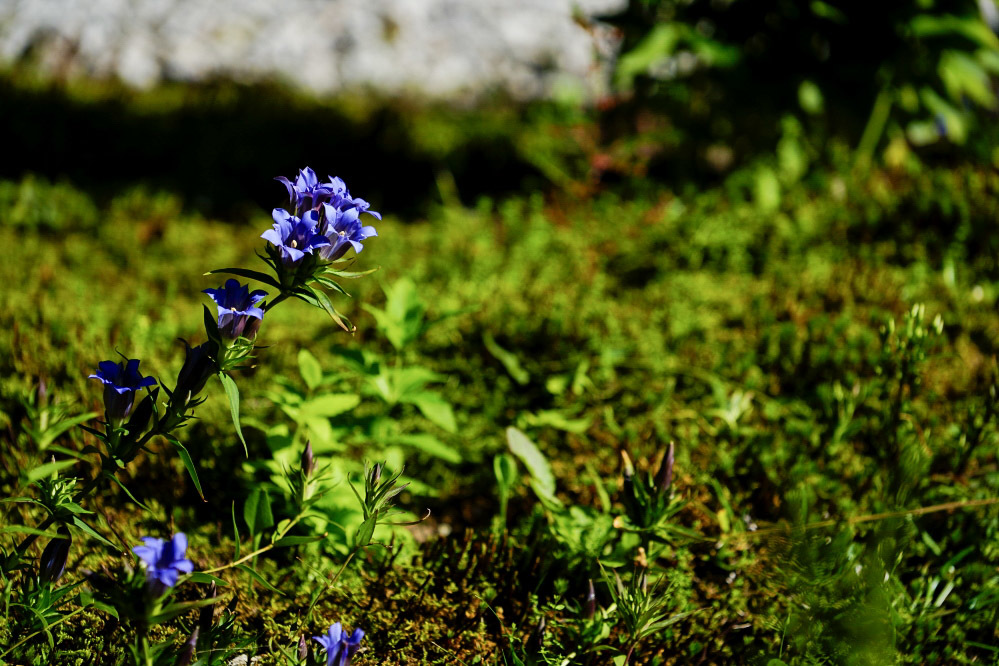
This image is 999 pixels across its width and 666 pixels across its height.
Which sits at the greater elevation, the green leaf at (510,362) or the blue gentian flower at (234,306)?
the blue gentian flower at (234,306)

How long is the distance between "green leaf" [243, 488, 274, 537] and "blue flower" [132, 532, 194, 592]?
0.47 metres

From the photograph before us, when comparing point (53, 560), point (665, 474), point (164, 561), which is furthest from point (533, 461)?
point (53, 560)

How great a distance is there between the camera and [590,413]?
250cm

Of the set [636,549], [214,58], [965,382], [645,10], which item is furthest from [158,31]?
[965,382]

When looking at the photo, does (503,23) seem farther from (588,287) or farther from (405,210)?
(588,287)

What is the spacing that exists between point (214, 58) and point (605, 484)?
4.32 meters

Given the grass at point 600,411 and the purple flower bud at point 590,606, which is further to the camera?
the grass at point 600,411

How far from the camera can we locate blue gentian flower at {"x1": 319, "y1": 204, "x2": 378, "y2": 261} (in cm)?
139

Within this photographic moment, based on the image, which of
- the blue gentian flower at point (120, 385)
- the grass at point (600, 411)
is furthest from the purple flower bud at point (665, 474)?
the blue gentian flower at point (120, 385)

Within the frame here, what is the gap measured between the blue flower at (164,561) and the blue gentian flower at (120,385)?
349mm

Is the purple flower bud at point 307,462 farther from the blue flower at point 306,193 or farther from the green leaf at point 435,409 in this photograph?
the blue flower at point 306,193

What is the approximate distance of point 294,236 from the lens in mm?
1393

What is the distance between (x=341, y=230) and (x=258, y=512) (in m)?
0.81

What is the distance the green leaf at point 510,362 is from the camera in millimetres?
2635
